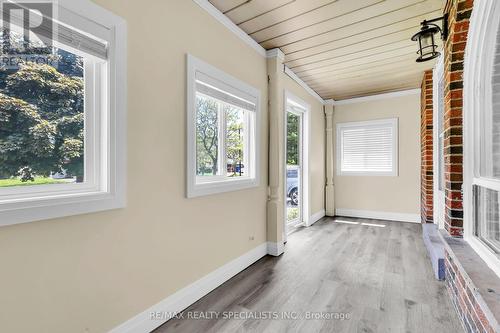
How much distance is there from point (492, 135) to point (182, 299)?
97.7 inches

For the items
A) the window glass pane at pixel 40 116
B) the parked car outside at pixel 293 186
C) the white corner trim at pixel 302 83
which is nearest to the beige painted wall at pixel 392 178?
the white corner trim at pixel 302 83

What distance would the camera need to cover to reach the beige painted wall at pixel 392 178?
A: 4984 mm

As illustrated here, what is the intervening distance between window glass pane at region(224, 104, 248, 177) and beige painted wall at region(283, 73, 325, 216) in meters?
1.74

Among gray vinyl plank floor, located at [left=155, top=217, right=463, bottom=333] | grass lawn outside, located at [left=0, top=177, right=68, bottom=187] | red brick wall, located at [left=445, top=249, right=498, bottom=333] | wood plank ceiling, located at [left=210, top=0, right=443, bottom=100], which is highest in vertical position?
wood plank ceiling, located at [left=210, top=0, right=443, bottom=100]

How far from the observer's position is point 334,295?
233cm

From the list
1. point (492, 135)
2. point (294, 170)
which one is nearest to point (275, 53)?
point (294, 170)

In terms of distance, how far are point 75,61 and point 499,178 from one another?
2593 millimetres

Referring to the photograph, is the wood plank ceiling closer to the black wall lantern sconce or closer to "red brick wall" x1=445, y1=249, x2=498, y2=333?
the black wall lantern sconce

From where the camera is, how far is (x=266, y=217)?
3.39m

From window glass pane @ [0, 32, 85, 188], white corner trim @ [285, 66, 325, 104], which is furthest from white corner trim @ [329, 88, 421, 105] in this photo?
window glass pane @ [0, 32, 85, 188]

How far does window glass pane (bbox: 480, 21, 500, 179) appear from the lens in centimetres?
156

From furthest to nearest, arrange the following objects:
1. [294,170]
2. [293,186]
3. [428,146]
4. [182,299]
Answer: [293,186] < [294,170] < [428,146] < [182,299]

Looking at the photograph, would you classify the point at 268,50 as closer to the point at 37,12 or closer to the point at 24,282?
the point at 37,12

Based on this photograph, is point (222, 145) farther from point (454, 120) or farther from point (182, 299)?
point (454, 120)
